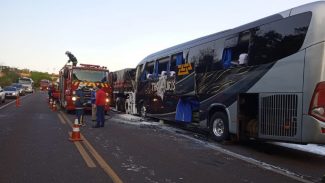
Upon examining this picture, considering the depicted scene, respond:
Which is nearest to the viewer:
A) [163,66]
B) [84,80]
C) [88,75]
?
[163,66]

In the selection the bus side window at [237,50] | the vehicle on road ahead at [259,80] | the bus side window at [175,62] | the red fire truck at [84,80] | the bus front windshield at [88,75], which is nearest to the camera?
the vehicle on road ahead at [259,80]

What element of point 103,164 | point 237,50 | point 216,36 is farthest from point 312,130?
point 216,36

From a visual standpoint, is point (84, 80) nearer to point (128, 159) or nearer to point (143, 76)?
point (143, 76)

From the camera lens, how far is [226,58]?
12.9 meters

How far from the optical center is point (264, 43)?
1104 cm

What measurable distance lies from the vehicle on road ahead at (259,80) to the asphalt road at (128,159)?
80cm

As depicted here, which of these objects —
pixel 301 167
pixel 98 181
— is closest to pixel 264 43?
pixel 301 167

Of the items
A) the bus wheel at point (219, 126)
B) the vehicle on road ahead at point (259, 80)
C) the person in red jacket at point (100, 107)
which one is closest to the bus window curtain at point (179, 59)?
the vehicle on road ahead at point (259, 80)

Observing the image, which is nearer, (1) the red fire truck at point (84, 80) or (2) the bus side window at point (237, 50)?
(2) the bus side window at point (237, 50)

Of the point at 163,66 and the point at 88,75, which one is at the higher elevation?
the point at 163,66

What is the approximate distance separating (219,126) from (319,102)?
161 inches

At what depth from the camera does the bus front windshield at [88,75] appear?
2252 centimetres

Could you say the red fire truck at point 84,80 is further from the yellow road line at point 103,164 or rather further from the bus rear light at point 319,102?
the bus rear light at point 319,102

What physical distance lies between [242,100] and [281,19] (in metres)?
2.53
